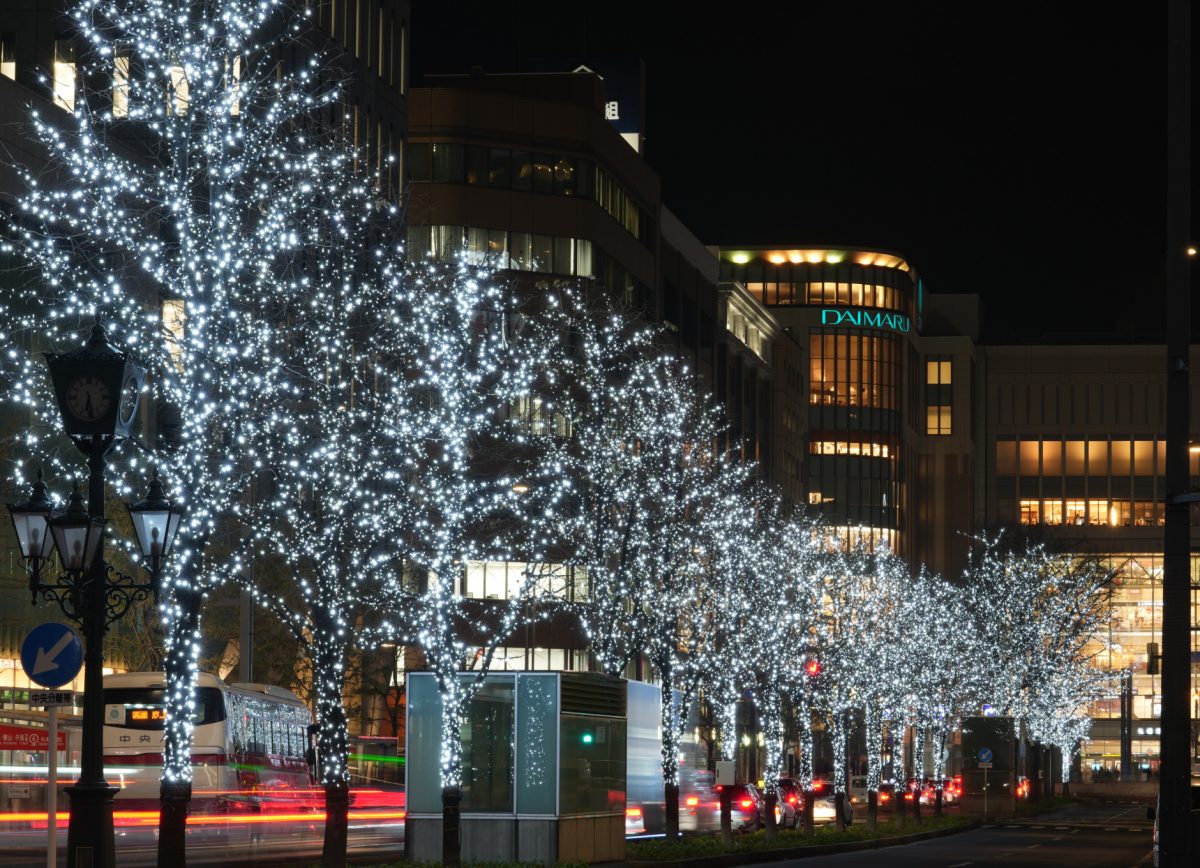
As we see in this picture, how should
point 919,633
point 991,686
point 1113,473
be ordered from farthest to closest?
point 1113,473 < point 991,686 < point 919,633

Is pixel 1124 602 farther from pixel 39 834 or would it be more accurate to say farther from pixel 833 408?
pixel 39 834

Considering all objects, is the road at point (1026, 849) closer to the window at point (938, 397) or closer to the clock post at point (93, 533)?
the clock post at point (93, 533)

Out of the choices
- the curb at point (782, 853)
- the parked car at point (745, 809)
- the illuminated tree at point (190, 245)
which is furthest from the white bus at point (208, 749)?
the illuminated tree at point (190, 245)

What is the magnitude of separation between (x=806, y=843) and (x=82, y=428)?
98.8ft

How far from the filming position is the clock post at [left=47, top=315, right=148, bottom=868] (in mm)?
16094

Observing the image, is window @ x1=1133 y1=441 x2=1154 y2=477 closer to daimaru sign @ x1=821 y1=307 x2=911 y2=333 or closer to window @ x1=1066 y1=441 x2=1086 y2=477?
window @ x1=1066 y1=441 x2=1086 y2=477

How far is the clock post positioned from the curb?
1708 cm

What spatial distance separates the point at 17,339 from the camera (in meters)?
50.3

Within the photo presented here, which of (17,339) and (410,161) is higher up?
(410,161)

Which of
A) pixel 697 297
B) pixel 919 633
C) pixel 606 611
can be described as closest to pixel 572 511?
pixel 606 611

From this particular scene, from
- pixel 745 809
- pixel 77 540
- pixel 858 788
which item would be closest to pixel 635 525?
pixel 745 809

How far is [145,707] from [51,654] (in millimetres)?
22799

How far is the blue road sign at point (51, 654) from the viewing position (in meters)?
15.8

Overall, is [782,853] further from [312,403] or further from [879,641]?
[879,641]
